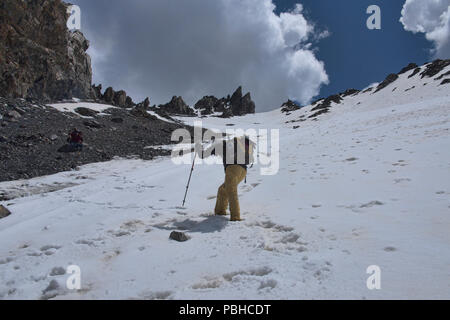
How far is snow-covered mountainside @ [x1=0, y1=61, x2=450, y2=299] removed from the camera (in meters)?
3.14

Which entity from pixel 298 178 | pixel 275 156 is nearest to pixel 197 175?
pixel 298 178

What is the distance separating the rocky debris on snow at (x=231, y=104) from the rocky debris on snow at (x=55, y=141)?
85919 mm

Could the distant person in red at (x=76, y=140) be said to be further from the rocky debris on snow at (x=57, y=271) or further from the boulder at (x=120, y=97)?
the boulder at (x=120, y=97)

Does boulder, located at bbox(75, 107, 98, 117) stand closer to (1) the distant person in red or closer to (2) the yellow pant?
(1) the distant person in red

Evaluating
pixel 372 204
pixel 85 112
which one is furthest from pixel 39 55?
pixel 372 204

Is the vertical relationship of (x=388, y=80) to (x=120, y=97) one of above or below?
above

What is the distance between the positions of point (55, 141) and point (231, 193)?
1533 cm

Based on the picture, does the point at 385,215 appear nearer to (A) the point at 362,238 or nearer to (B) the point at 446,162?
(A) the point at 362,238

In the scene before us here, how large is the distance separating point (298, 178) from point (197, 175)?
4548 millimetres

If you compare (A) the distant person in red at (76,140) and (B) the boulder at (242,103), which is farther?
(B) the boulder at (242,103)

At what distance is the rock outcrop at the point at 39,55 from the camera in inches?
1393

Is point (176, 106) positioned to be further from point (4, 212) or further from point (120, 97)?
point (4, 212)

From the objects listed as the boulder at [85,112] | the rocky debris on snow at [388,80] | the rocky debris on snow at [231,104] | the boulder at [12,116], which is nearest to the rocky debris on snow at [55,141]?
the boulder at [85,112]

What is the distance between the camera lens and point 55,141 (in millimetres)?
16703
